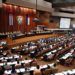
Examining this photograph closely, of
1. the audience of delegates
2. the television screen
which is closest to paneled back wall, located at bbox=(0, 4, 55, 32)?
the audience of delegates

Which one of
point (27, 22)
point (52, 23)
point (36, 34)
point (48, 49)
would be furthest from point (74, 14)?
point (48, 49)

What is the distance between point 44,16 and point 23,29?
20.5 ft

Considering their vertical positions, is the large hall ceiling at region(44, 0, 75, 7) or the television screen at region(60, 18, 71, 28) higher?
the large hall ceiling at region(44, 0, 75, 7)

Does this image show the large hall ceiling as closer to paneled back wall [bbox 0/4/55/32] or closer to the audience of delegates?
paneled back wall [bbox 0/4/55/32]

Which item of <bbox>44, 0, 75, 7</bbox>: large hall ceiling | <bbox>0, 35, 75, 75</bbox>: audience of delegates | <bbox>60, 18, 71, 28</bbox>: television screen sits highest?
<bbox>44, 0, 75, 7</bbox>: large hall ceiling

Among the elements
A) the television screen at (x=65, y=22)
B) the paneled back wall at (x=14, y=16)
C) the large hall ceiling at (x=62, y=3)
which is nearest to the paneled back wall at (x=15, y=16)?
the paneled back wall at (x=14, y=16)

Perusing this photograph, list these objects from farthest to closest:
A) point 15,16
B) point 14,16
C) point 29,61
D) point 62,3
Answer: point 62,3 < point 15,16 < point 14,16 < point 29,61

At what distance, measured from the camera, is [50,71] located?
23.9 ft

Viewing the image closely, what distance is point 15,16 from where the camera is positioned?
71.2 ft

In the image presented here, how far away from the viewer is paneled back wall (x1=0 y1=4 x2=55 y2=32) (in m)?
19.6

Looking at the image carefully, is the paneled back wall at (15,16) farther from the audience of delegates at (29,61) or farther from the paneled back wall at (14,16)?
the audience of delegates at (29,61)

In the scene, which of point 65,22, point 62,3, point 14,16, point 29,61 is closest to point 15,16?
point 14,16

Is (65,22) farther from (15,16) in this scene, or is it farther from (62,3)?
(15,16)

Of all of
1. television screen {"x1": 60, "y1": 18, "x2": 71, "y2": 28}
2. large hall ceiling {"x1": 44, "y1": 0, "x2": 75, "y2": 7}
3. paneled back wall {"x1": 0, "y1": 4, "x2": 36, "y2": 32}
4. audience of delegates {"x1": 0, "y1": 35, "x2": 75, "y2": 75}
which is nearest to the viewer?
audience of delegates {"x1": 0, "y1": 35, "x2": 75, "y2": 75}
